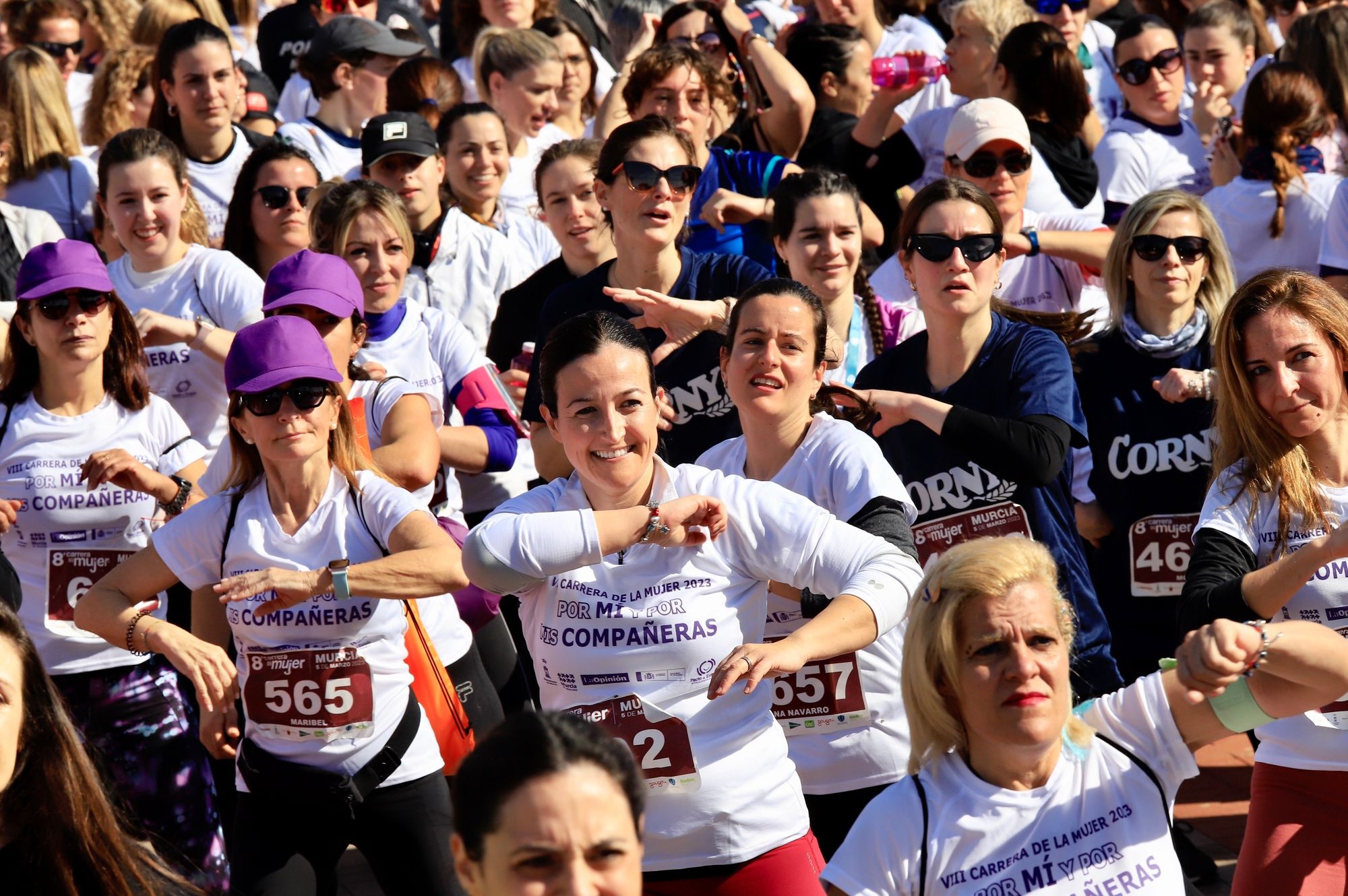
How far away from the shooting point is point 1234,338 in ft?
13.8

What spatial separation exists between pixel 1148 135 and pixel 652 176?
3402 mm

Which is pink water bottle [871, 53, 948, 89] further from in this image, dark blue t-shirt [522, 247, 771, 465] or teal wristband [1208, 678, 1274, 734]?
teal wristband [1208, 678, 1274, 734]

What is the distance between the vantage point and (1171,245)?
18.0 ft

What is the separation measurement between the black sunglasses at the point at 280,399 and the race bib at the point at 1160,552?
Answer: 2.63 m

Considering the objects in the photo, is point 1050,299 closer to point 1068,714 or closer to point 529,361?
point 529,361

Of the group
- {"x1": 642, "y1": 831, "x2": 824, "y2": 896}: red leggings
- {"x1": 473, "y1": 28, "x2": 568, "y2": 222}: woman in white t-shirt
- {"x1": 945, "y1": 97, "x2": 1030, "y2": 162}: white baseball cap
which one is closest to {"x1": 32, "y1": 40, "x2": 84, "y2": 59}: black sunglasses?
{"x1": 473, "y1": 28, "x2": 568, "y2": 222}: woman in white t-shirt

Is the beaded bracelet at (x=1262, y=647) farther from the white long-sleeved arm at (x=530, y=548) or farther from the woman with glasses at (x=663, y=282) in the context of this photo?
the woman with glasses at (x=663, y=282)

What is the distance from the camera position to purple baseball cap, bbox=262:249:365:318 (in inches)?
198

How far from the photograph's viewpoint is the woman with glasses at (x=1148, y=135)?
25.3 ft

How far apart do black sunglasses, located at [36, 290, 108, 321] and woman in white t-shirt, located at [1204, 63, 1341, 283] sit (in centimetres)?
428

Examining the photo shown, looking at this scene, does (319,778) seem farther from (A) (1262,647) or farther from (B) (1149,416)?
(B) (1149,416)

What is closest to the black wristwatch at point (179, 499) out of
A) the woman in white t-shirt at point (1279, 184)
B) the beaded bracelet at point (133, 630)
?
Answer: the beaded bracelet at point (133, 630)

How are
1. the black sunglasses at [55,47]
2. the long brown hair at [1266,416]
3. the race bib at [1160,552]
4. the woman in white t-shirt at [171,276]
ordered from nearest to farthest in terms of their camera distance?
the long brown hair at [1266,416] → the race bib at [1160,552] → the woman in white t-shirt at [171,276] → the black sunglasses at [55,47]

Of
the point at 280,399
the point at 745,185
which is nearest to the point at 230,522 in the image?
the point at 280,399
